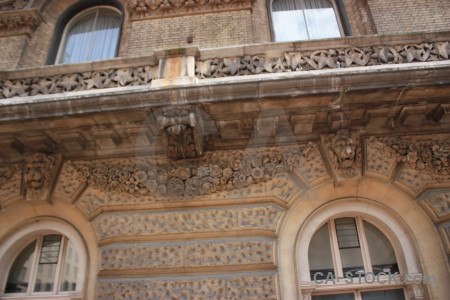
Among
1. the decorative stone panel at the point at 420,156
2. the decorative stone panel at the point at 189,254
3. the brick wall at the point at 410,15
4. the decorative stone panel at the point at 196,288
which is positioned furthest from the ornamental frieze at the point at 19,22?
the decorative stone panel at the point at 420,156

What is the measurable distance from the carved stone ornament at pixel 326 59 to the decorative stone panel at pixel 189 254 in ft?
9.47

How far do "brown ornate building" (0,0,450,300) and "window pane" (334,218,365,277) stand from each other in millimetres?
20

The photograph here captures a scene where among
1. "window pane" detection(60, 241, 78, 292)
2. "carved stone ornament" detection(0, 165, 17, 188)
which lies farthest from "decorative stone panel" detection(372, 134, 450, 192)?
"carved stone ornament" detection(0, 165, 17, 188)

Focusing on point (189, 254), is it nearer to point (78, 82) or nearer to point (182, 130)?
point (182, 130)

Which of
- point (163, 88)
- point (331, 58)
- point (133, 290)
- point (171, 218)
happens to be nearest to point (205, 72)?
point (163, 88)

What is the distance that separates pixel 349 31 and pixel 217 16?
3062mm

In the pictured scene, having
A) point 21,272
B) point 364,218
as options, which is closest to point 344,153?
point 364,218

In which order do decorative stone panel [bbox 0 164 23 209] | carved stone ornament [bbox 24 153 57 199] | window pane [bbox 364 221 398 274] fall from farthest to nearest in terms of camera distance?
decorative stone panel [bbox 0 164 23 209]
carved stone ornament [bbox 24 153 57 199]
window pane [bbox 364 221 398 274]

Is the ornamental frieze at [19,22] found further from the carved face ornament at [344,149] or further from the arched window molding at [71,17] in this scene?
the carved face ornament at [344,149]

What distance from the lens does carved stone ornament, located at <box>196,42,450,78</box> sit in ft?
19.7

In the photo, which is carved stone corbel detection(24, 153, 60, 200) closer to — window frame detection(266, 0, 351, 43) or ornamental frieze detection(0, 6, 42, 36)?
ornamental frieze detection(0, 6, 42, 36)

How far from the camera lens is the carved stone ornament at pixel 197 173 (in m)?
5.94

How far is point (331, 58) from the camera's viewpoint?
610cm

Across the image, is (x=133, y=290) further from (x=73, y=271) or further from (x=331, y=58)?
(x=331, y=58)
